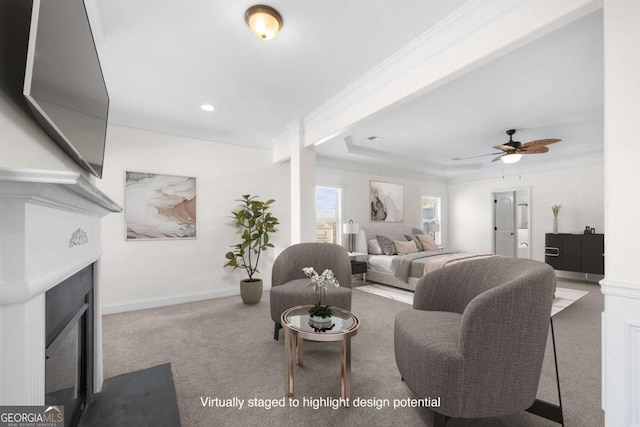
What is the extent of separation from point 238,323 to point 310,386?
1536 mm

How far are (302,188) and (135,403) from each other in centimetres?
285

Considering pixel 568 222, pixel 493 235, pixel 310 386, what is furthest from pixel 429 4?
pixel 493 235

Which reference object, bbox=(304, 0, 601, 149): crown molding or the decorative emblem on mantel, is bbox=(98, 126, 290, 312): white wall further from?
the decorative emblem on mantel

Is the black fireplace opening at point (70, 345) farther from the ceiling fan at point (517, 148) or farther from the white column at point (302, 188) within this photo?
the ceiling fan at point (517, 148)

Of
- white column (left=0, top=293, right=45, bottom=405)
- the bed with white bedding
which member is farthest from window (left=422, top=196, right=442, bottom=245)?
white column (left=0, top=293, right=45, bottom=405)

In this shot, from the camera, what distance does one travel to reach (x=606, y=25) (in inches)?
57.3

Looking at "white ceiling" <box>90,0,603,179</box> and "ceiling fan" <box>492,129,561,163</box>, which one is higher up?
"white ceiling" <box>90,0,603,179</box>

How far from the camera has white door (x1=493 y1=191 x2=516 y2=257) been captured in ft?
23.9

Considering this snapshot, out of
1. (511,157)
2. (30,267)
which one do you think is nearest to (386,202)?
(511,157)

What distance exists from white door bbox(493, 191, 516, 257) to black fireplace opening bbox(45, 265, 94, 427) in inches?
318

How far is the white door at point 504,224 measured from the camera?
7.29 metres

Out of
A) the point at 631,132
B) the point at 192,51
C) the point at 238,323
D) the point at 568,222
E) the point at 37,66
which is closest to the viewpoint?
the point at 37,66

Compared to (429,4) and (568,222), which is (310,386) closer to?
(429,4)

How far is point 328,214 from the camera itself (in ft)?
19.9
